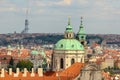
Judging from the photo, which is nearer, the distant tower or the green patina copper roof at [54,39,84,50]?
the green patina copper roof at [54,39,84,50]

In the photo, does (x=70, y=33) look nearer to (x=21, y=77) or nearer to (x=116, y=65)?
(x=21, y=77)

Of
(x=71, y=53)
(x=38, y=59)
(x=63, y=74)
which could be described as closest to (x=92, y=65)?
(x=63, y=74)

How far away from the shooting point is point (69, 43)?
236ft

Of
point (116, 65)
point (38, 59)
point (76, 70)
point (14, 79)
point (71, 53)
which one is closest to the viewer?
point (14, 79)

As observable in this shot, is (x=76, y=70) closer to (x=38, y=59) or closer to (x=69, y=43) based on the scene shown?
(x=69, y=43)

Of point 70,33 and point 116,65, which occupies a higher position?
point 70,33

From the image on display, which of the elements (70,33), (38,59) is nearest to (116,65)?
(38,59)

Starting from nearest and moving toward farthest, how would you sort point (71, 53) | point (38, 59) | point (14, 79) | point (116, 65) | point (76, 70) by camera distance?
point (14, 79) < point (76, 70) < point (71, 53) < point (38, 59) < point (116, 65)

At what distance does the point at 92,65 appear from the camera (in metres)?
56.6

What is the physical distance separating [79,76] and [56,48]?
1564 centimetres

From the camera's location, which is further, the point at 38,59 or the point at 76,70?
the point at 38,59

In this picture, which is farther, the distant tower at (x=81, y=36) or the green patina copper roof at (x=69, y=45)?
the distant tower at (x=81, y=36)

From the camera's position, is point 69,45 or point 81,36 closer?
point 69,45

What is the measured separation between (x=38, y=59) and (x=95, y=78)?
67626 millimetres
